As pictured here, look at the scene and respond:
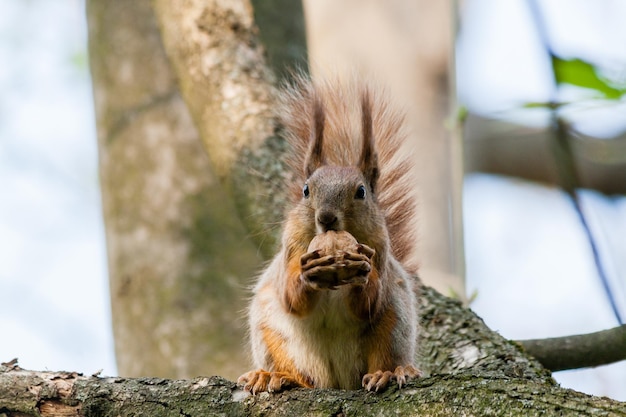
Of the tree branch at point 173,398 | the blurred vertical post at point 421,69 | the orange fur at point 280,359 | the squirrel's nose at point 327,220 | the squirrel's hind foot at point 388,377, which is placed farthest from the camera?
the blurred vertical post at point 421,69

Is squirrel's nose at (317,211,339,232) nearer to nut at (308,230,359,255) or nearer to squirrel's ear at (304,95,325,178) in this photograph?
nut at (308,230,359,255)

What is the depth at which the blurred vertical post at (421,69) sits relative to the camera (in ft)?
13.4

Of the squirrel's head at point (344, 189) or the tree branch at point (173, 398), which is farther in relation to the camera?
the squirrel's head at point (344, 189)

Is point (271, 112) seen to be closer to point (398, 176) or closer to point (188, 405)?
point (398, 176)

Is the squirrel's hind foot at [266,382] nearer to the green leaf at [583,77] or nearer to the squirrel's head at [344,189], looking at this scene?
the squirrel's head at [344,189]

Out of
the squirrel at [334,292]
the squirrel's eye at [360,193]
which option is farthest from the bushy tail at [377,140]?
the squirrel's eye at [360,193]

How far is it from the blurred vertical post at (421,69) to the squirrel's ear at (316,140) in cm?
74

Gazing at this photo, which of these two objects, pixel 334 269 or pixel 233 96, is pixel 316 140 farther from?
pixel 233 96

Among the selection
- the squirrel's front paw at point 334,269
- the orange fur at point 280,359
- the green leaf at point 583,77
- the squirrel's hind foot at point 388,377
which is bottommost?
the green leaf at point 583,77

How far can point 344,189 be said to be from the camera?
2.81 meters

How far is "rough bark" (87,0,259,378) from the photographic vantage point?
4434 mm

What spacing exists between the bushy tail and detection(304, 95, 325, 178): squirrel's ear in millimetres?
202

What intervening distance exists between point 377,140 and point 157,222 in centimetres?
183

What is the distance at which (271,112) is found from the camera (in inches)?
156
